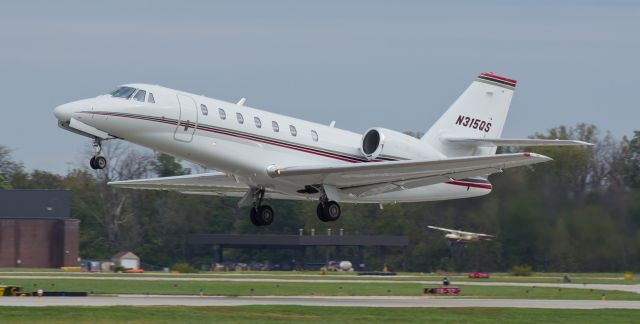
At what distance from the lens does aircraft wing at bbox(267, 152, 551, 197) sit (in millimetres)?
30594

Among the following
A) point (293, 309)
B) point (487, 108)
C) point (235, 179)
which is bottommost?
point (293, 309)

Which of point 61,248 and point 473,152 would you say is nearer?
point 473,152

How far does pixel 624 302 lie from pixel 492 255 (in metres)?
16.5

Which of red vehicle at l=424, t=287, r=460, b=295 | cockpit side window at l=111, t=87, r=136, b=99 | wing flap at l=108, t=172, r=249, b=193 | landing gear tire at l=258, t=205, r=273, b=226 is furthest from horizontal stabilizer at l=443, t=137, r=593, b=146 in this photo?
cockpit side window at l=111, t=87, r=136, b=99

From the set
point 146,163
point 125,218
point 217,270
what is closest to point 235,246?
point 217,270

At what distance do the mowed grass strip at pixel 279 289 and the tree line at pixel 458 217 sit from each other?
5.44 ft

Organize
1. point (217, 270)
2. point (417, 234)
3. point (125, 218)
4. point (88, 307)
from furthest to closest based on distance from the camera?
point (125, 218), point (217, 270), point (417, 234), point (88, 307)

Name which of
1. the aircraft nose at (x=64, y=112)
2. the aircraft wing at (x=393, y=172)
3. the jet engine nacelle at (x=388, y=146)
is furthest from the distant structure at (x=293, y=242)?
the aircraft nose at (x=64, y=112)

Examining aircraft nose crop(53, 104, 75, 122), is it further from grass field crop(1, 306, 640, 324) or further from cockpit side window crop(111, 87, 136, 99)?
grass field crop(1, 306, 640, 324)

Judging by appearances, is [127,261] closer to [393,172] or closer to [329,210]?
[329,210]

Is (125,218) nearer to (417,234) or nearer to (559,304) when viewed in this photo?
(417,234)

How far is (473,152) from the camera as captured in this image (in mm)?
35156

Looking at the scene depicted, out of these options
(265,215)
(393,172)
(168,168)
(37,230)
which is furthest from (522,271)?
(168,168)

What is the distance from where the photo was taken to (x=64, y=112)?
2834 centimetres
